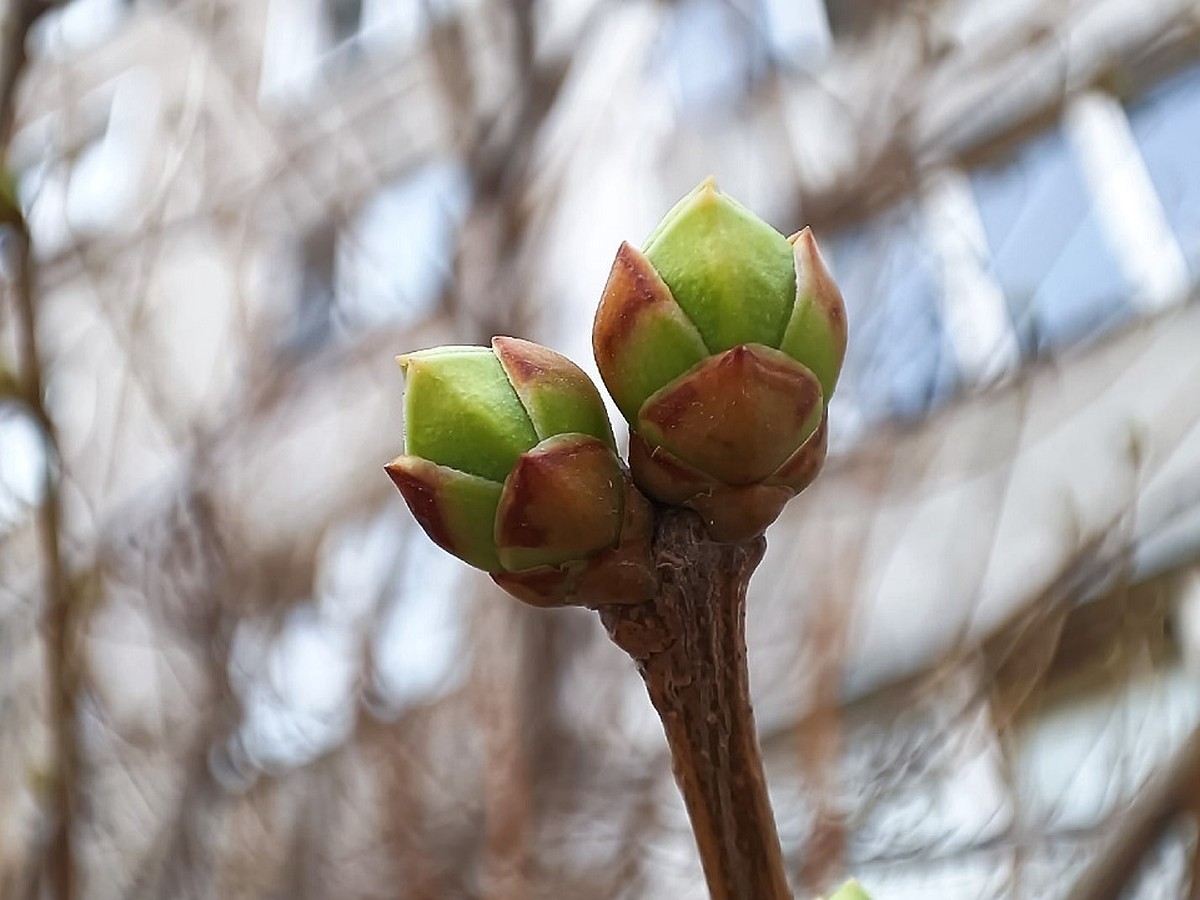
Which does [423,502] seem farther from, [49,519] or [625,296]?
[49,519]

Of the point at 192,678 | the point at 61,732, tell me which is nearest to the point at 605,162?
the point at 192,678

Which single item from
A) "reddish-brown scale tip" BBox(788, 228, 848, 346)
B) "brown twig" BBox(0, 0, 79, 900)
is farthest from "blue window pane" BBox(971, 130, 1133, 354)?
"reddish-brown scale tip" BBox(788, 228, 848, 346)

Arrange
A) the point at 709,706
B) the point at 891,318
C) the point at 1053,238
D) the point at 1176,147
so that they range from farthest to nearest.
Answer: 1. the point at 1176,147
2. the point at 1053,238
3. the point at 891,318
4. the point at 709,706

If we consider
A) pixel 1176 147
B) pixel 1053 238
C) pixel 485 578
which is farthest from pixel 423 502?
pixel 1176 147

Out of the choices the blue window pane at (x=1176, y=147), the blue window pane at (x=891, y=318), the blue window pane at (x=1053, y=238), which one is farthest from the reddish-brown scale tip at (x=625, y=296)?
the blue window pane at (x=1176, y=147)

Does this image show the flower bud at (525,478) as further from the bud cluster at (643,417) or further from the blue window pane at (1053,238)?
the blue window pane at (1053,238)

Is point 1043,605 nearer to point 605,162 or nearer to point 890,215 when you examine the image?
point 890,215
